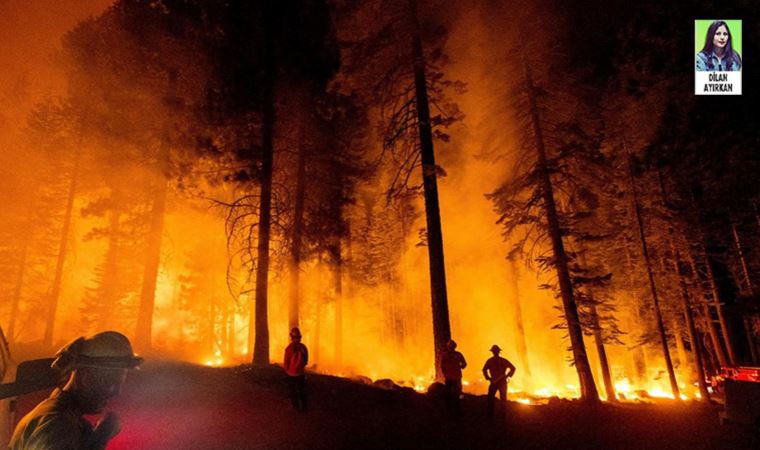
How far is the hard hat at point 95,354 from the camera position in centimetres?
230

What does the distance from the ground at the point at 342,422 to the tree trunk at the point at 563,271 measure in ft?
5.86

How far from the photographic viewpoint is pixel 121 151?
15930 mm

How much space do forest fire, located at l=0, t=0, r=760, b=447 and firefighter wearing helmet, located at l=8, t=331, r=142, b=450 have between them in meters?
0.74

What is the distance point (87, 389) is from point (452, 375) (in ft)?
28.4

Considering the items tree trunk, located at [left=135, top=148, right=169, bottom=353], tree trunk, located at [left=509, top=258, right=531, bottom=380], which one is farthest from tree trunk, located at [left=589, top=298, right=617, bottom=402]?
tree trunk, located at [left=135, top=148, right=169, bottom=353]

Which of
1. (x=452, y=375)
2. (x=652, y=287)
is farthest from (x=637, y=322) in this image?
(x=452, y=375)

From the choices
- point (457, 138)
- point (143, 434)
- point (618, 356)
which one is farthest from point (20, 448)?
point (618, 356)

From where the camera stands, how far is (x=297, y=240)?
Result: 1553cm

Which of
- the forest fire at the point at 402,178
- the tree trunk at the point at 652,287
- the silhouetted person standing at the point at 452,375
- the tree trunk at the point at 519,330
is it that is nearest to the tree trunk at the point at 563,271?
the forest fire at the point at 402,178

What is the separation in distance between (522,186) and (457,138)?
789cm

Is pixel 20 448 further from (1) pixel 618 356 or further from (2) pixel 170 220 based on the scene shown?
(1) pixel 618 356

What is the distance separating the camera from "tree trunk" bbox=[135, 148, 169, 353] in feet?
49.8

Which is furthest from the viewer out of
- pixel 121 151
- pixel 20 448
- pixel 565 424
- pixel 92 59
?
pixel 92 59

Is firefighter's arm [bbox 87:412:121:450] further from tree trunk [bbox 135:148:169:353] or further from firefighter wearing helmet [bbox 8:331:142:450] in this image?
tree trunk [bbox 135:148:169:353]
